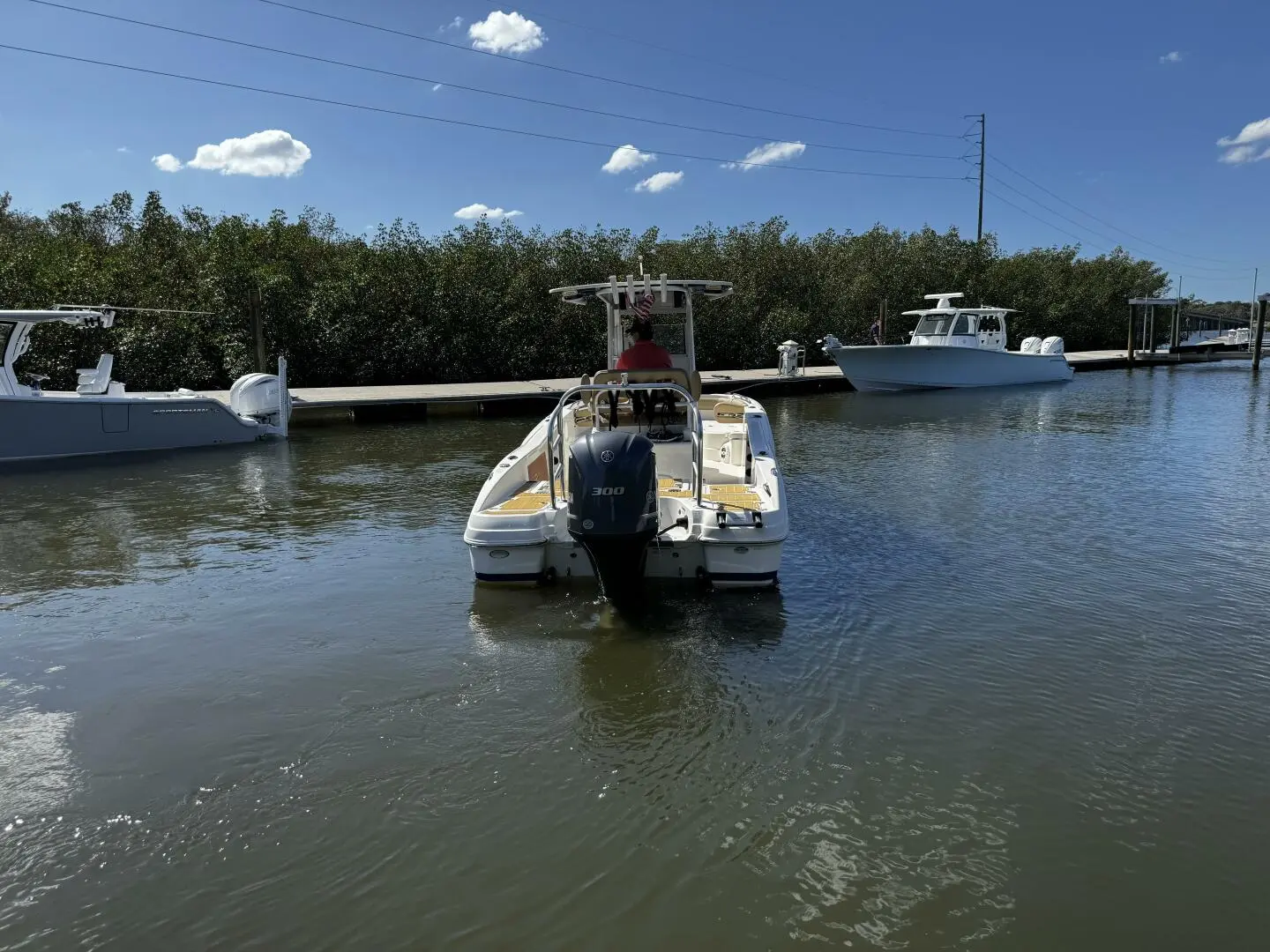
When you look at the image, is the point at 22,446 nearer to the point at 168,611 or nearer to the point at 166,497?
the point at 166,497

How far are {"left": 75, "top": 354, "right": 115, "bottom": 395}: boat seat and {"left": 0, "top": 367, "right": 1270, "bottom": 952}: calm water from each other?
24.7ft

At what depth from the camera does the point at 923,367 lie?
92.5ft

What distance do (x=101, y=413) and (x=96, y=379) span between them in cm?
78

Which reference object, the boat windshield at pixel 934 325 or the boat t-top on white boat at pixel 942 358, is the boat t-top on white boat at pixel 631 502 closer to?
the boat t-top on white boat at pixel 942 358

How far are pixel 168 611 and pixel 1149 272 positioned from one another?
2632 inches

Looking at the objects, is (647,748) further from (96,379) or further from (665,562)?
(96,379)

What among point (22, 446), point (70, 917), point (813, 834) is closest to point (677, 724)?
point (813, 834)

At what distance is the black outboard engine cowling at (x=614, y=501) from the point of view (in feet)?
18.9

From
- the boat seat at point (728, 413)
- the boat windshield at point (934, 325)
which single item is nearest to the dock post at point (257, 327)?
the boat seat at point (728, 413)

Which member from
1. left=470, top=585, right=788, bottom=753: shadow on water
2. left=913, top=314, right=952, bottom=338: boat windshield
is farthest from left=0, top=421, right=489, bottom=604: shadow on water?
left=913, top=314, right=952, bottom=338: boat windshield

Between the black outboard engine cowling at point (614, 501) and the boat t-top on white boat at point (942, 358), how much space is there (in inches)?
907

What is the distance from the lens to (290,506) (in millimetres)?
10961

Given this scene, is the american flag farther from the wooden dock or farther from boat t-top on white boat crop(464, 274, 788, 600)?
the wooden dock

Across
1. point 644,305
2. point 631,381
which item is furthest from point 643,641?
point 644,305
